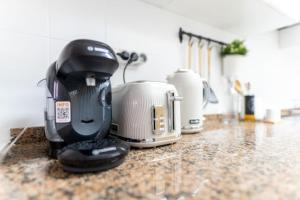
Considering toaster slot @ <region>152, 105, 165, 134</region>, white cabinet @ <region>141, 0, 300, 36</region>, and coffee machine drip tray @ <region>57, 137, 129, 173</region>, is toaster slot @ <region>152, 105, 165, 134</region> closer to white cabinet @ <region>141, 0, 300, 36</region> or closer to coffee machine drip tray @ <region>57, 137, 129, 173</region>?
coffee machine drip tray @ <region>57, 137, 129, 173</region>

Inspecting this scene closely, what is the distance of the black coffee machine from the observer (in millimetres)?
393

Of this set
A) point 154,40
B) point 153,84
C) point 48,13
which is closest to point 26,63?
point 48,13

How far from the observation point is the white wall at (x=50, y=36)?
25.7 inches

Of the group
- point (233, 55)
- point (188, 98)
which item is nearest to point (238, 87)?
point (233, 55)

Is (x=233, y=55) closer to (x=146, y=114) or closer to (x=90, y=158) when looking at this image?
(x=146, y=114)

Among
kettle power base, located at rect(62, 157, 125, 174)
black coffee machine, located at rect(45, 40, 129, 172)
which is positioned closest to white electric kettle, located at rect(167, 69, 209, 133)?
black coffee machine, located at rect(45, 40, 129, 172)

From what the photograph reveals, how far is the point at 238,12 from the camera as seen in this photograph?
113cm

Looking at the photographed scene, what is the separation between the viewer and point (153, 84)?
1.94 ft

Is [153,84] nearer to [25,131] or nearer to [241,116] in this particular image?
[25,131]

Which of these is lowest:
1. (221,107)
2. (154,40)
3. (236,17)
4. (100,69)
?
(221,107)

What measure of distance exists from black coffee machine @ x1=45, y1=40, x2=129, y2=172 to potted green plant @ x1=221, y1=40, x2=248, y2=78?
1050mm

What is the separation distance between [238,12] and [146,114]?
38.8 inches

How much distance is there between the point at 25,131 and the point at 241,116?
133 cm

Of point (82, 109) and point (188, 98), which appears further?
point (188, 98)
